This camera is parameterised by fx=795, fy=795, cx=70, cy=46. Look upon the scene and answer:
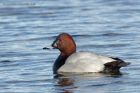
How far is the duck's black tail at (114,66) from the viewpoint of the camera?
13.6 meters

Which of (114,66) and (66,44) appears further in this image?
(66,44)

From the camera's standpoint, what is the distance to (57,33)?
18.4 metres

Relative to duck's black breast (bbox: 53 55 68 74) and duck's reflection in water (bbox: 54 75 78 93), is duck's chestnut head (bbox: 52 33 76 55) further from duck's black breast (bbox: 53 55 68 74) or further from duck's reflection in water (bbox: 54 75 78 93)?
duck's reflection in water (bbox: 54 75 78 93)

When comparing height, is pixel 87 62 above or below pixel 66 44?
below

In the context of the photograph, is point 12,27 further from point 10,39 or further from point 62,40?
point 62,40

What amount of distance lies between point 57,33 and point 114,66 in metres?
4.95

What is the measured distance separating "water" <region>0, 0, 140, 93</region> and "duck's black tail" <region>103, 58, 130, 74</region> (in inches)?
6.1

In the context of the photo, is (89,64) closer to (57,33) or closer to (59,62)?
(59,62)

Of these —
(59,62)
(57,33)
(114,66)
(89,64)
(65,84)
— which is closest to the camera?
(65,84)

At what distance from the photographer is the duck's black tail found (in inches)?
534

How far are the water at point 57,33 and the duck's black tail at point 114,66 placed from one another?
154 millimetres

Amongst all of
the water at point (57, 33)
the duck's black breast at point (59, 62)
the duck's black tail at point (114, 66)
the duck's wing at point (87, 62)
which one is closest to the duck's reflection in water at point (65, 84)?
the water at point (57, 33)

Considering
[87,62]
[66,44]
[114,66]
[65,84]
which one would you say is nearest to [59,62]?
[66,44]

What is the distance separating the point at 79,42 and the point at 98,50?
1.41 meters
